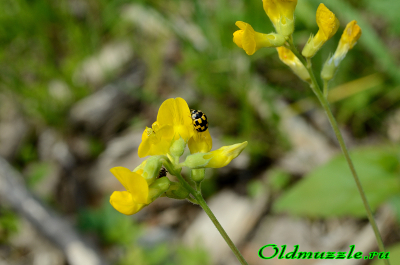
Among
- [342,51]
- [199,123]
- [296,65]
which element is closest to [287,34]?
[296,65]

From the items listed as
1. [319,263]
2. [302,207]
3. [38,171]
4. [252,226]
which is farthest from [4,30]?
[319,263]

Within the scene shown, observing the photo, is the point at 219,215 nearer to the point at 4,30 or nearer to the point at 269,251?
the point at 269,251

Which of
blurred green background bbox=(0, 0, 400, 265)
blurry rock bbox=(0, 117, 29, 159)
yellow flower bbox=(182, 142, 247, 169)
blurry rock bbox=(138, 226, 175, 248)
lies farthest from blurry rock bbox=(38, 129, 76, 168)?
yellow flower bbox=(182, 142, 247, 169)

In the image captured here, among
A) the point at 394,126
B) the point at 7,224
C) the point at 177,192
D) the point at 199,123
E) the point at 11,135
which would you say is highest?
the point at 11,135

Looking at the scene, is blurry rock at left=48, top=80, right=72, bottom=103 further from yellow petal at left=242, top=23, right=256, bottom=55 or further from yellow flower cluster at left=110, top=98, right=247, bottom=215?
yellow petal at left=242, top=23, right=256, bottom=55

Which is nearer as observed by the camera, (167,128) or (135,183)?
(135,183)

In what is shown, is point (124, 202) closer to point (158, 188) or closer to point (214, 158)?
point (158, 188)

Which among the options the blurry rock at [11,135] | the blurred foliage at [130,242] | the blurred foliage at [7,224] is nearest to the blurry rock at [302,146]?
the blurred foliage at [130,242]
